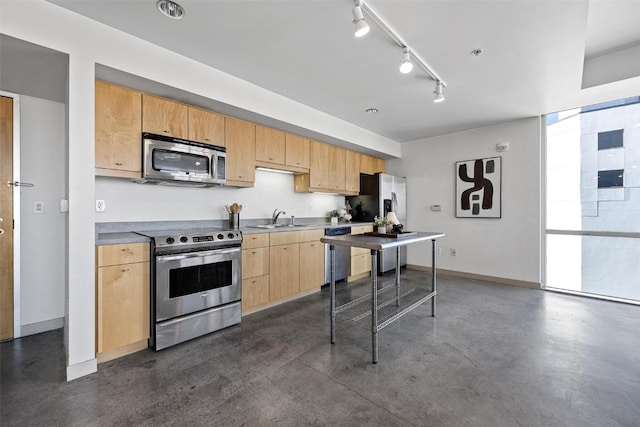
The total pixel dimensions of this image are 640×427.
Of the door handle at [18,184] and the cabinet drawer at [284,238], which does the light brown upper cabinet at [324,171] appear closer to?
the cabinet drawer at [284,238]

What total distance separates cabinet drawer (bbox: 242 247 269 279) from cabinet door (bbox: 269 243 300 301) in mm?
80

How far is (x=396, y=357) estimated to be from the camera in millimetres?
2299

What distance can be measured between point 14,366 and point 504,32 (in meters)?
4.79

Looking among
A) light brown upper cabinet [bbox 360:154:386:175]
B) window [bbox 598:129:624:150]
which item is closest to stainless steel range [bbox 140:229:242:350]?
light brown upper cabinet [bbox 360:154:386:175]

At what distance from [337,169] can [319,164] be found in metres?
0.47

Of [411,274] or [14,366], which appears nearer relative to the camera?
[14,366]

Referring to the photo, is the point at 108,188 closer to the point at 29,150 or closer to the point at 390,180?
the point at 29,150

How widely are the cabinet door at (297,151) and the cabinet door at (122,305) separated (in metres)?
2.29

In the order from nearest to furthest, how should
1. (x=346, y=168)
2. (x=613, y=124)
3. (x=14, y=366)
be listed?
(x=14, y=366) → (x=613, y=124) → (x=346, y=168)

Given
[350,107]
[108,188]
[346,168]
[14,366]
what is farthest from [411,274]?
[14,366]

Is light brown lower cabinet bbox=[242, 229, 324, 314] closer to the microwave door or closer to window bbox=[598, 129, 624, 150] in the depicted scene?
the microwave door

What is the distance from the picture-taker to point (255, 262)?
321 cm

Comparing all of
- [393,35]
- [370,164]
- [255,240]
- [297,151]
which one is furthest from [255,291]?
[370,164]

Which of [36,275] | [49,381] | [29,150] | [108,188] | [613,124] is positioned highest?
[613,124]
